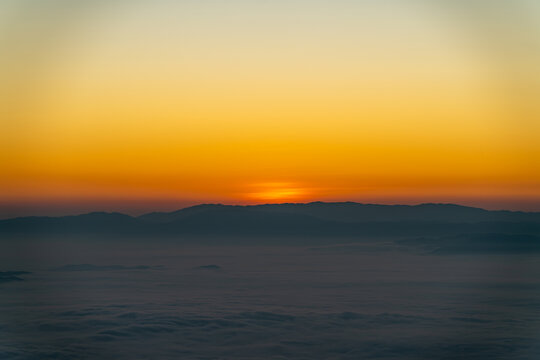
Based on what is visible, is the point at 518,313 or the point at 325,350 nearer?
the point at 325,350

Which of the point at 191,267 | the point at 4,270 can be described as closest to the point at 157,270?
the point at 191,267

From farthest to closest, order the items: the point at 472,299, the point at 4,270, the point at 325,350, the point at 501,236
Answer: the point at 501,236, the point at 4,270, the point at 472,299, the point at 325,350

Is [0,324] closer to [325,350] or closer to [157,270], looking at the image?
[325,350]

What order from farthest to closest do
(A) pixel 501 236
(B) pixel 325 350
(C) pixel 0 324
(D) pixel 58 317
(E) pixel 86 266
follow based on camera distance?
(A) pixel 501 236 → (E) pixel 86 266 → (D) pixel 58 317 → (C) pixel 0 324 → (B) pixel 325 350

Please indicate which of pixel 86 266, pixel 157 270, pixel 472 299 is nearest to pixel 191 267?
pixel 157 270

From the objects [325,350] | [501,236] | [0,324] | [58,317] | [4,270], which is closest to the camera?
[325,350]

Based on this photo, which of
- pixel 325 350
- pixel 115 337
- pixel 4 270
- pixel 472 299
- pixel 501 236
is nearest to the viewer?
pixel 325 350

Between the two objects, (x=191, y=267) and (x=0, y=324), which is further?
(x=191, y=267)

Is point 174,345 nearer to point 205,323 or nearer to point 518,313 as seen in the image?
point 205,323

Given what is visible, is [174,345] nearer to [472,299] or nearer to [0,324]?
[0,324]
